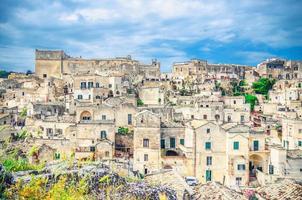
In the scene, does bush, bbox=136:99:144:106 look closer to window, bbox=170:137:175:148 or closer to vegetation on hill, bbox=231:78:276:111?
window, bbox=170:137:175:148

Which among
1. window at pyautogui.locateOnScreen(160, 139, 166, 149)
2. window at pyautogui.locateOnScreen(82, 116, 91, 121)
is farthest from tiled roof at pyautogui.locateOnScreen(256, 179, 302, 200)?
window at pyautogui.locateOnScreen(82, 116, 91, 121)

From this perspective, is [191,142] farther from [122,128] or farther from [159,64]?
[159,64]

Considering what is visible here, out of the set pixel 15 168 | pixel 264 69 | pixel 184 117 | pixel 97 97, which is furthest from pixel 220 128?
pixel 264 69

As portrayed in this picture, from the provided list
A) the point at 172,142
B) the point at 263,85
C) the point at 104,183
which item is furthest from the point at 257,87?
the point at 104,183

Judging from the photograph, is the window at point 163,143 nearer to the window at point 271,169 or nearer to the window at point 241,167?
the window at point 241,167

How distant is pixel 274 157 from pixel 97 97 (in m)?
22.3

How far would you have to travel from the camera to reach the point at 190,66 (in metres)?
74.4

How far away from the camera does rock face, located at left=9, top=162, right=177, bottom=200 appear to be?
22.5ft

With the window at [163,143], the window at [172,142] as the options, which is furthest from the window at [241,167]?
the window at [163,143]

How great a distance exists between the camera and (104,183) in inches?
283

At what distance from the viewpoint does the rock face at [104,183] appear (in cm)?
685

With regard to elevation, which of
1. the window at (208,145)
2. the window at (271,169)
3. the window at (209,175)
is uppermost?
the window at (208,145)

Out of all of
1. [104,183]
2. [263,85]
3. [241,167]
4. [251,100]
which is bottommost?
[241,167]

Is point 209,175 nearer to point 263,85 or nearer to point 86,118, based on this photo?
point 86,118
